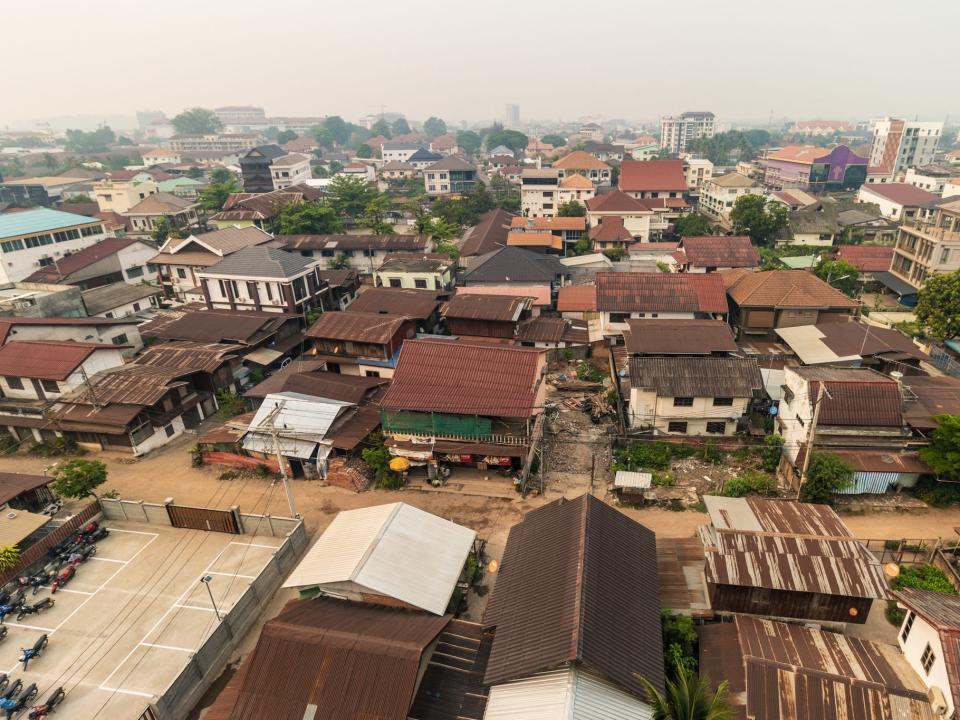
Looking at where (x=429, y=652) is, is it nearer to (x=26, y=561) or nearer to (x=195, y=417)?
(x=26, y=561)

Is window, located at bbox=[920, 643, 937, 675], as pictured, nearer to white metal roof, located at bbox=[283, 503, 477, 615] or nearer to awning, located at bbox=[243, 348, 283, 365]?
white metal roof, located at bbox=[283, 503, 477, 615]

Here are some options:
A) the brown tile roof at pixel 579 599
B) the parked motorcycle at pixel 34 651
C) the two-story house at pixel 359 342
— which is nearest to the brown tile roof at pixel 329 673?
the brown tile roof at pixel 579 599

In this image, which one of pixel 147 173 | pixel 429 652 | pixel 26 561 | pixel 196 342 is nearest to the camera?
pixel 429 652

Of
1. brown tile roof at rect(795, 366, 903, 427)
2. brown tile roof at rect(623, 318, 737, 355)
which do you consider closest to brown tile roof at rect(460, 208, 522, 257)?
brown tile roof at rect(623, 318, 737, 355)

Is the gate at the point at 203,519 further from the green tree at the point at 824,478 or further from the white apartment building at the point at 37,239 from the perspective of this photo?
the white apartment building at the point at 37,239

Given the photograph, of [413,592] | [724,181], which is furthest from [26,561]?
[724,181]

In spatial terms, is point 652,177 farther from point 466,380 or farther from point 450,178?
point 466,380
